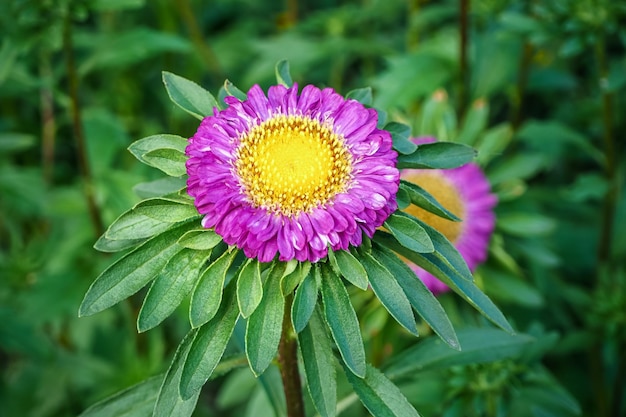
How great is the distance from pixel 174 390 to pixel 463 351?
0.52 m

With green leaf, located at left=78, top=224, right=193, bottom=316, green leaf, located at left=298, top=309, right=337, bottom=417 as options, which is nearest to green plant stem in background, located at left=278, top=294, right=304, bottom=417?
green leaf, located at left=298, top=309, right=337, bottom=417

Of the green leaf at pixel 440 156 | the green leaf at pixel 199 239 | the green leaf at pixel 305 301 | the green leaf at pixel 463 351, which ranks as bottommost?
the green leaf at pixel 463 351

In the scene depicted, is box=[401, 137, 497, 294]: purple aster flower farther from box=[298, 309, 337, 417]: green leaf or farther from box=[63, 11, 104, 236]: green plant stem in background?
box=[63, 11, 104, 236]: green plant stem in background

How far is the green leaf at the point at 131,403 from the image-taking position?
3.73ft

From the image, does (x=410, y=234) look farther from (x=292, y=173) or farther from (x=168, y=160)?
(x=168, y=160)

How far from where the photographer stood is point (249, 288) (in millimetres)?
955

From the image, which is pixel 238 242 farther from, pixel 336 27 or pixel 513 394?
pixel 336 27

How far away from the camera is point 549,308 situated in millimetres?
2250

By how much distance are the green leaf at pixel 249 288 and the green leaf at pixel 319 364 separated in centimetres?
9

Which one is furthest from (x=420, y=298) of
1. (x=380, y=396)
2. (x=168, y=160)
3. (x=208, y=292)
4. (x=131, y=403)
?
(x=131, y=403)

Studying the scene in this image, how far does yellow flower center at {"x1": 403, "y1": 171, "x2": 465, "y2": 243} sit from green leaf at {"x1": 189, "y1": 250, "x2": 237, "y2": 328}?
738 mm

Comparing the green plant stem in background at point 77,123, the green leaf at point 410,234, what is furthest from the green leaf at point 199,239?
the green plant stem in background at point 77,123

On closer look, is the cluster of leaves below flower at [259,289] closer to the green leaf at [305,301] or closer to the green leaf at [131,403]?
the green leaf at [305,301]

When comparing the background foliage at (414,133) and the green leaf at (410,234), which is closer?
the green leaf at (410,234)
